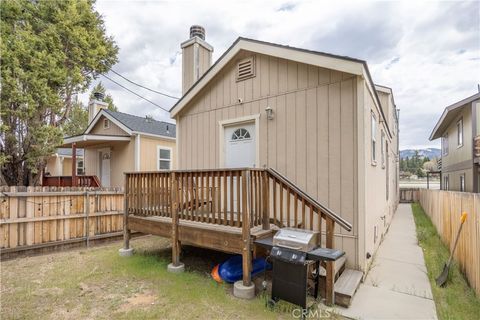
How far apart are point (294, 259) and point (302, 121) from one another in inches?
104

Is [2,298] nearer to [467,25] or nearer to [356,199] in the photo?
[356,199]

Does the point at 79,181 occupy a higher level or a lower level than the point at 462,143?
lower

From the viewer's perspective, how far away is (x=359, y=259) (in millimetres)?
4098

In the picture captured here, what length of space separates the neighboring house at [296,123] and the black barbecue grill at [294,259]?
1.34 meters

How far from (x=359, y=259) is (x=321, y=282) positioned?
2.93ft

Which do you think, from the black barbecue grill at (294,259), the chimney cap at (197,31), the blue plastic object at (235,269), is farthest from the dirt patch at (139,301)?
the chimney cap at (197,31)

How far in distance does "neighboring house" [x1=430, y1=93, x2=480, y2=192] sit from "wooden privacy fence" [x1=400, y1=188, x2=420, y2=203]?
4.11 meters

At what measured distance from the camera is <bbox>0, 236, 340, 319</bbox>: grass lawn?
309 centimetres

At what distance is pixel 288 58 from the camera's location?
15.7 ft

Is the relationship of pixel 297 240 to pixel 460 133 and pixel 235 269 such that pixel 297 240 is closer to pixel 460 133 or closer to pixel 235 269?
pixel 235 269

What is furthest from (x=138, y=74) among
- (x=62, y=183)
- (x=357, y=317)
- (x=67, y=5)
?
(x=357, y=317)

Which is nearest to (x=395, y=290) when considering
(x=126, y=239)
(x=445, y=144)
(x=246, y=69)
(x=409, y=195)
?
(x=246, y=69)

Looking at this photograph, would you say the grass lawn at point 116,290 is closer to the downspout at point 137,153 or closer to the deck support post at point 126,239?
the deck support post at point 126,239

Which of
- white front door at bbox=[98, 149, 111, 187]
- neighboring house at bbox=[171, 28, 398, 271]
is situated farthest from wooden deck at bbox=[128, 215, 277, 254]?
white front door at bbox=[98, 149, 111, 187]
